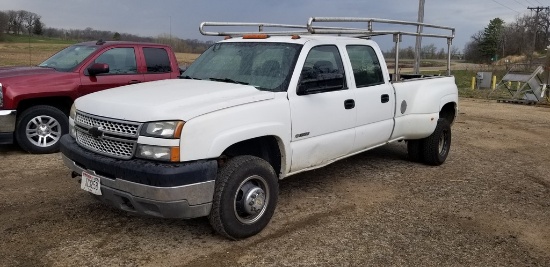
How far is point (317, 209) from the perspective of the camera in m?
4.84

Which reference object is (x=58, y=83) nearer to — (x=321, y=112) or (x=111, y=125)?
(x=111, y=125)

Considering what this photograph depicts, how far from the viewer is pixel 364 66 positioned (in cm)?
536

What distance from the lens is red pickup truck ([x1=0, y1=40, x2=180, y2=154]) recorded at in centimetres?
660

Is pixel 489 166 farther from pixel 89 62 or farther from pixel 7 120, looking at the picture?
pixel 7 120

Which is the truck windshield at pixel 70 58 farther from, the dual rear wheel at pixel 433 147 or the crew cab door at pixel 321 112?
the dual rear wheel at pixel 433 147

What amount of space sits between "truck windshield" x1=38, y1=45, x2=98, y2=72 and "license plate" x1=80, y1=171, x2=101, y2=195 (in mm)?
3876

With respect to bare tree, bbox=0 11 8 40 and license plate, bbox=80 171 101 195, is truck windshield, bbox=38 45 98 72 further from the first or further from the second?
bare tree, bbox=0 11 8 40

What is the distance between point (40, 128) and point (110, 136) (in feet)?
12.8

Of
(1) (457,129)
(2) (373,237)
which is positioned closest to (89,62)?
(2) (373,237)

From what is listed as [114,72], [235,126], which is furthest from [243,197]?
[114,72]

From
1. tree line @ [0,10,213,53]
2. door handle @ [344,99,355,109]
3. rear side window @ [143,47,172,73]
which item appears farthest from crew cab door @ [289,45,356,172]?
tree line @ [0,10,213,53]

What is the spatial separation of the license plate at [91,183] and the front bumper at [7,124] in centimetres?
337

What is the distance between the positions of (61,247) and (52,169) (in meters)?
2.70

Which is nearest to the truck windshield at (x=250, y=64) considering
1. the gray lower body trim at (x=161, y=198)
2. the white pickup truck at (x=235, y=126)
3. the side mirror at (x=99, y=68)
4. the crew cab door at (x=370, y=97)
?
the white pickup truck at (x=235, y=126)
